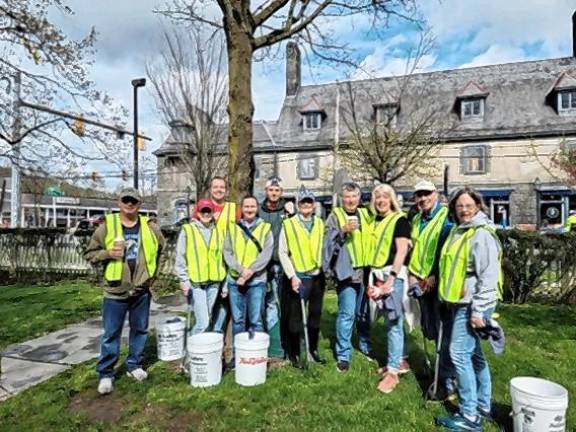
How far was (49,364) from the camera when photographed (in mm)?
5582

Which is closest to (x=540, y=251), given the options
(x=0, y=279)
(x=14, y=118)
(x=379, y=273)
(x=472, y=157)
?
(x=379, y=273)

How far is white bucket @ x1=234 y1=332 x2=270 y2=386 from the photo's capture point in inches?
177

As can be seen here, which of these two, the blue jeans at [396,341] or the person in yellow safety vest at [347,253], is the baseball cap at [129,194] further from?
the blue jeans at [396,341]

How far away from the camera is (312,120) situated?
1241 inches

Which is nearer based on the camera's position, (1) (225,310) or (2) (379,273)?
(2) (379,273)

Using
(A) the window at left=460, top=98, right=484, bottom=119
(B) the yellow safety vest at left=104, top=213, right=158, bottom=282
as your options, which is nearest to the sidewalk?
(B) the yellow safety vest at left=104, top=213, right=158, bottom=282

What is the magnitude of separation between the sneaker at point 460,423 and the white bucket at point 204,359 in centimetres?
211

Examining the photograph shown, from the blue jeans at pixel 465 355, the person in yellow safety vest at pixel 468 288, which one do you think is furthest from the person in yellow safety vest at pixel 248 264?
the blue jeans at pixel 465 355

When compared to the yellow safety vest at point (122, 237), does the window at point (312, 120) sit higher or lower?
higher

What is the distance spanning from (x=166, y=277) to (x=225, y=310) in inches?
278

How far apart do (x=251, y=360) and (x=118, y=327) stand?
132 cm

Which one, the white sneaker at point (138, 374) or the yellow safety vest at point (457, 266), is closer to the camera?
the yellow safety vest at point (457, 266)

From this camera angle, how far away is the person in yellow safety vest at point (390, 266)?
4.45m

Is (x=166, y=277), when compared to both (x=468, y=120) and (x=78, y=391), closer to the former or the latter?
(x=78, y=391)
